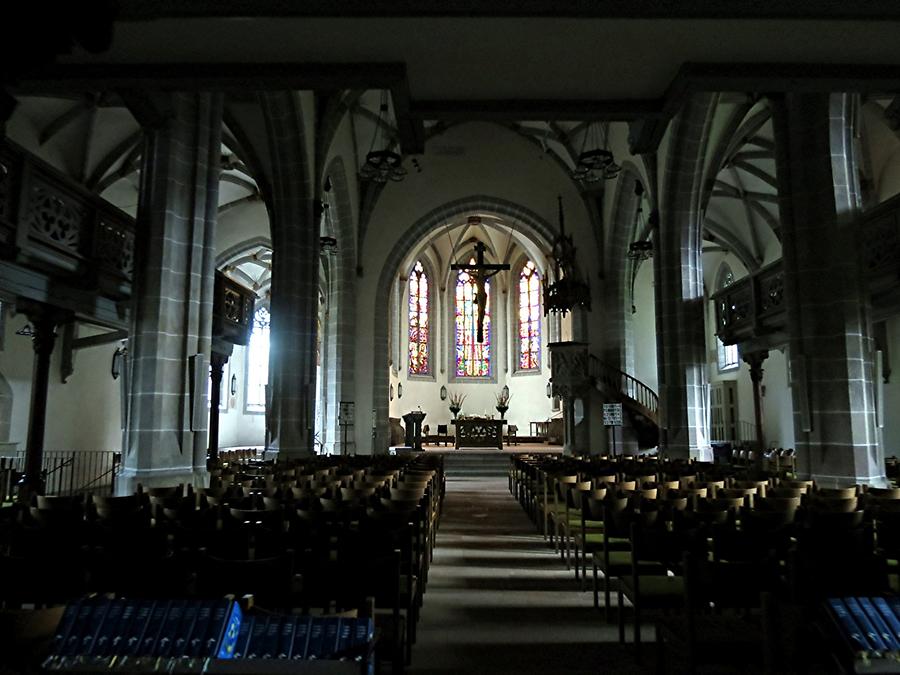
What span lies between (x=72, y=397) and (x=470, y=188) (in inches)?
533

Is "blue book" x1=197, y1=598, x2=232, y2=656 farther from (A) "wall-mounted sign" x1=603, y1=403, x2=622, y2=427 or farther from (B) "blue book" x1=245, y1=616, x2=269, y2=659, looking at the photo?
(A) "wall-mounted sign" x1=603, y1=403, x2=622, y2=427

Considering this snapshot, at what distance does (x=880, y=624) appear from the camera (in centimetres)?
215

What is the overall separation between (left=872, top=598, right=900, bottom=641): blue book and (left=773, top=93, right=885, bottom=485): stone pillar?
6401 millimetres

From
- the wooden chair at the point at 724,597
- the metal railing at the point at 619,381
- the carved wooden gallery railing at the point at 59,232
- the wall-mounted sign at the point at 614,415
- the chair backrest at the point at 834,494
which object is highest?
the carved wooden gallery railing at the point at 59,232

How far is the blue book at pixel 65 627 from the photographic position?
1.91 metres

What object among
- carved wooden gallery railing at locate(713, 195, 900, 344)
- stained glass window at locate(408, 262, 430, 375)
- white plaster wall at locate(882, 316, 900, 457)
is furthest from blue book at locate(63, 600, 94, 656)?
stained glass window at locate(408, 262, 430, 375)

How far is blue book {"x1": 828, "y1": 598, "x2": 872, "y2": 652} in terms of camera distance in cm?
209

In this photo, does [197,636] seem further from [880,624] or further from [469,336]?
[469,336]

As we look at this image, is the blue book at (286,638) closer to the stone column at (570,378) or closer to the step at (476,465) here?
the step at (476,465)

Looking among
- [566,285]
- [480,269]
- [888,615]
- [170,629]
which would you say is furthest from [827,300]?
[480,269]

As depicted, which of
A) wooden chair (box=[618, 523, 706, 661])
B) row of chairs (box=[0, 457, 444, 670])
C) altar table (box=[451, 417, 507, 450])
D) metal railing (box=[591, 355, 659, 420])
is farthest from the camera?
altar table (box=[451, 417, 507, 450])

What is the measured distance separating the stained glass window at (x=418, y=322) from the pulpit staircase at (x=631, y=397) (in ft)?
→ 37.6

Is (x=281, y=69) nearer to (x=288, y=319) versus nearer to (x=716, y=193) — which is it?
(x=288, y=319)

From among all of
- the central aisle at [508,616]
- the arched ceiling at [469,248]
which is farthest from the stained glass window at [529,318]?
the central aisle at [508,616]
